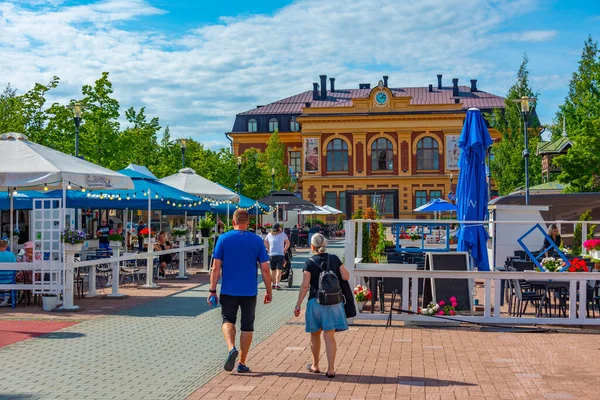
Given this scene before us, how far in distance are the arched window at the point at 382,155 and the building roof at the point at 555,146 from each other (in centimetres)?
2282

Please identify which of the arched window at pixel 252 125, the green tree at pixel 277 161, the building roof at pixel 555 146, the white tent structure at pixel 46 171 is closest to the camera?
the white tent structure at pixel 46 171

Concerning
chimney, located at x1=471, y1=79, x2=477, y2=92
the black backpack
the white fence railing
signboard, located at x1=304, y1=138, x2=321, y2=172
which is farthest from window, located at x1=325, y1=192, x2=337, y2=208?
the black backpack

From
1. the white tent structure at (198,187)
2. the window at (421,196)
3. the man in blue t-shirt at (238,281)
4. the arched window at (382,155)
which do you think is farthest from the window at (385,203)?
the man in blue t-shirt at (238,281)

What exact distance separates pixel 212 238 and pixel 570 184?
17.4m

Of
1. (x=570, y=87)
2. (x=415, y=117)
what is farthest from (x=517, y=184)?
(x=415, y=117)

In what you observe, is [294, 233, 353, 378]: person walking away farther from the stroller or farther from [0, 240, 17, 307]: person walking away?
the stroller

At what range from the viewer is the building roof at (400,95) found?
81.4 meters

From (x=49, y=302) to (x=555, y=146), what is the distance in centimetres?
4327

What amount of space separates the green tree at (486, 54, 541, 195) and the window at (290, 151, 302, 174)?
88.2 feet

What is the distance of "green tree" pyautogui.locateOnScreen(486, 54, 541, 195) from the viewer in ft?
171

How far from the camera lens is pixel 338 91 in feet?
288

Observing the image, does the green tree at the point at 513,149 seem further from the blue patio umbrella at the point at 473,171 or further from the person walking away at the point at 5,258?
the person walking away at the point at 5,258

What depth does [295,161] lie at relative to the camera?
84.4 meters

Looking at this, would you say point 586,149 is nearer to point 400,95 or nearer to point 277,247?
point 277,247
